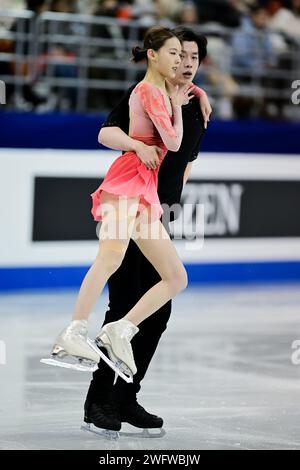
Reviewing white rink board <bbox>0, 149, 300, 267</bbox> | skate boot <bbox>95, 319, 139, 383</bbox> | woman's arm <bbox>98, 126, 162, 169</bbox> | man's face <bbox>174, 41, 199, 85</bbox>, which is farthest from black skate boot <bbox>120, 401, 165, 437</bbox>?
white rink board <bbox>0, 149, 300, 267</bbox>

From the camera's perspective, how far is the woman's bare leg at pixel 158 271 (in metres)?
4.64

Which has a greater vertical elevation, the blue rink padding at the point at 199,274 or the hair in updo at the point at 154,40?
the hair in updo at the point at 154,40

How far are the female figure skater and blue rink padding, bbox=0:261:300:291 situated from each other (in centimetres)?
513

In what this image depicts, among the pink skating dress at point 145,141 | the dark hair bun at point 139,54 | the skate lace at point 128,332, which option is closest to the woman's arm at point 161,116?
the pink skating dress at point 145,141

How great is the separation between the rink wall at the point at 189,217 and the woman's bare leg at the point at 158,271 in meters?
5.00

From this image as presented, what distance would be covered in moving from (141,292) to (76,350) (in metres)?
0.64

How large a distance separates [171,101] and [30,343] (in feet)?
10.5

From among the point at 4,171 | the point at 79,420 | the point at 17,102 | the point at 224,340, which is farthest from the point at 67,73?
the point at 79,420

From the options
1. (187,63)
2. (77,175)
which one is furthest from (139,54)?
(77,175)

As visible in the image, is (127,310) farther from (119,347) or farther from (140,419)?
(140,419)

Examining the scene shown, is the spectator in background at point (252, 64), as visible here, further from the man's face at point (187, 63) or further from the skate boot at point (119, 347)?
the skate boot at point (119, 347)

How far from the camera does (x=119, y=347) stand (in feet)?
14.9

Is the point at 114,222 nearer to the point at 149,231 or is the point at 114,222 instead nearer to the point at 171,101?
the point at 149,231

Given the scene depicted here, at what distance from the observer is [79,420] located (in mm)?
5367
